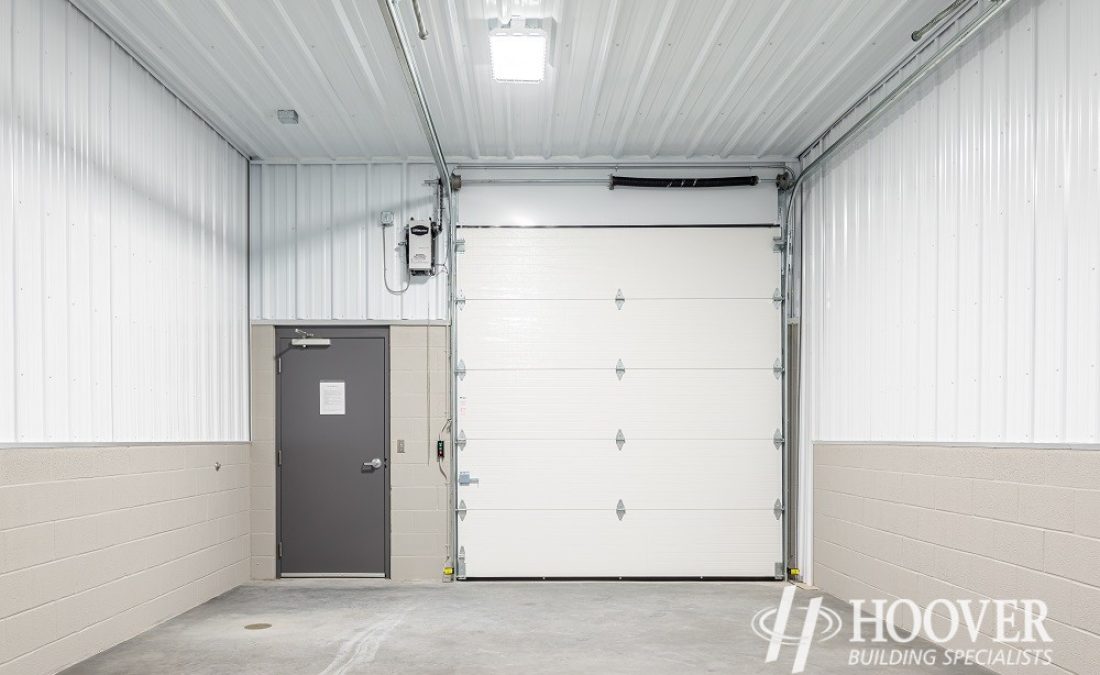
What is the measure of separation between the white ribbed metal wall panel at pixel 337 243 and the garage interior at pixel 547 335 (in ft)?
0.11

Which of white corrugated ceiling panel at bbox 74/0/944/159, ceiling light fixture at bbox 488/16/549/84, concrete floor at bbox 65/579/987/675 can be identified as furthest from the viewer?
ceiling light fixture at bbox 488/16/549/84

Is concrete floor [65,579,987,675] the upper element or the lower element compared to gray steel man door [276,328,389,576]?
lower

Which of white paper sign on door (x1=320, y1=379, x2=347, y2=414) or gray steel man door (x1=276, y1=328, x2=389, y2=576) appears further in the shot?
white paper sign on door (x1=320, y1=379, x2=347, y2=414)

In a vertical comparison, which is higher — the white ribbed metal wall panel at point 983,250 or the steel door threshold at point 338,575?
the white ribbed metal wall panel at point 983,250

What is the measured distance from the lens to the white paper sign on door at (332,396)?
7812mm

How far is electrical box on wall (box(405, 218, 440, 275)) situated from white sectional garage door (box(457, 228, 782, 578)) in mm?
337

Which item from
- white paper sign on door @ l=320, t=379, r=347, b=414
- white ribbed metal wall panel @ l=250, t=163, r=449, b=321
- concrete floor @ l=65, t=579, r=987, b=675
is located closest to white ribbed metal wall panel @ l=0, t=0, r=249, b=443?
white ribbed metal wall panel @ l=250, t=163, r=449, b=321

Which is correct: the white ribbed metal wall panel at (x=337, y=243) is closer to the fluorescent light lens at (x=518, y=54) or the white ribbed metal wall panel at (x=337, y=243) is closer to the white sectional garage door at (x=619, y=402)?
the white sectional garage door at (x=619, y=402)

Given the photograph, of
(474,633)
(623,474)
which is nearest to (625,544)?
(623,474)

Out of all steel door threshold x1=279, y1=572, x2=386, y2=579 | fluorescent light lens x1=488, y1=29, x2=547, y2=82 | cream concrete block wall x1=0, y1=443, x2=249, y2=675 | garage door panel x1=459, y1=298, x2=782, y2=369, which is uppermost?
fluorescent light lens x1=488, y1=29, x2=547, y2=82

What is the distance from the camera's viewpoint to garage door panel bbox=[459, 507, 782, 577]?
303 inches

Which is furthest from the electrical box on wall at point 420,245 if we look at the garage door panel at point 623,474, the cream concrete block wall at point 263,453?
the garage door panel at point 623,474

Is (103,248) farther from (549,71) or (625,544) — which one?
(625,544)

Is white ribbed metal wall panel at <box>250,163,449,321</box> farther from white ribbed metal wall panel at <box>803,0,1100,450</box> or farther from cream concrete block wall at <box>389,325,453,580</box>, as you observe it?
white ribbed metal wall panel at <box>803,0,1100,450</box>
